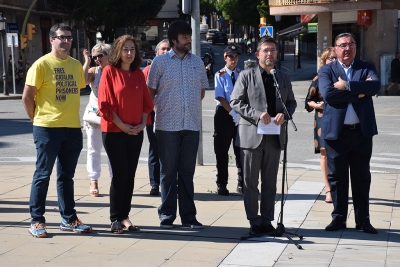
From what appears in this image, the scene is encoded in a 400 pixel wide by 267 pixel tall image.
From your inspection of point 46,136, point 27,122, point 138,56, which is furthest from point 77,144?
point 27,122

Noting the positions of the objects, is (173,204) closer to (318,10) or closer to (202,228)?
(202,228)

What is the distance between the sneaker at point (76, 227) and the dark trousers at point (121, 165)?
0.27 metres

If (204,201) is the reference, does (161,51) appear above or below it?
above

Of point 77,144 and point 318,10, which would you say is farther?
point 318,10

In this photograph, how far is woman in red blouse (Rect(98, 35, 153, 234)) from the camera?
23.0 feet

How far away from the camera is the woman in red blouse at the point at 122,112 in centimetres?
702

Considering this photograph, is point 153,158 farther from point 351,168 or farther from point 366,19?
point 366,19

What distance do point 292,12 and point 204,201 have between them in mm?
27048

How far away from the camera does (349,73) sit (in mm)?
7246

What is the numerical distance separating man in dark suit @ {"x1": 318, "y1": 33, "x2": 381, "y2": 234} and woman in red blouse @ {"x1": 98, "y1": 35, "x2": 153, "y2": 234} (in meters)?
1.81

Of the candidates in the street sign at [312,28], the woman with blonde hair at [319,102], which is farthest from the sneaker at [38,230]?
the street sign at [312,28]

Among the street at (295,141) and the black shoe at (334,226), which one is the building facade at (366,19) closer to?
the street at (295,141)

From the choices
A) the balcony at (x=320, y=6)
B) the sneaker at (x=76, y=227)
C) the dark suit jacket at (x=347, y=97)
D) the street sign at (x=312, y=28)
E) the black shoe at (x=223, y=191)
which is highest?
the balcony at (x=320, y=6)

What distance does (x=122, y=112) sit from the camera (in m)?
7.03
